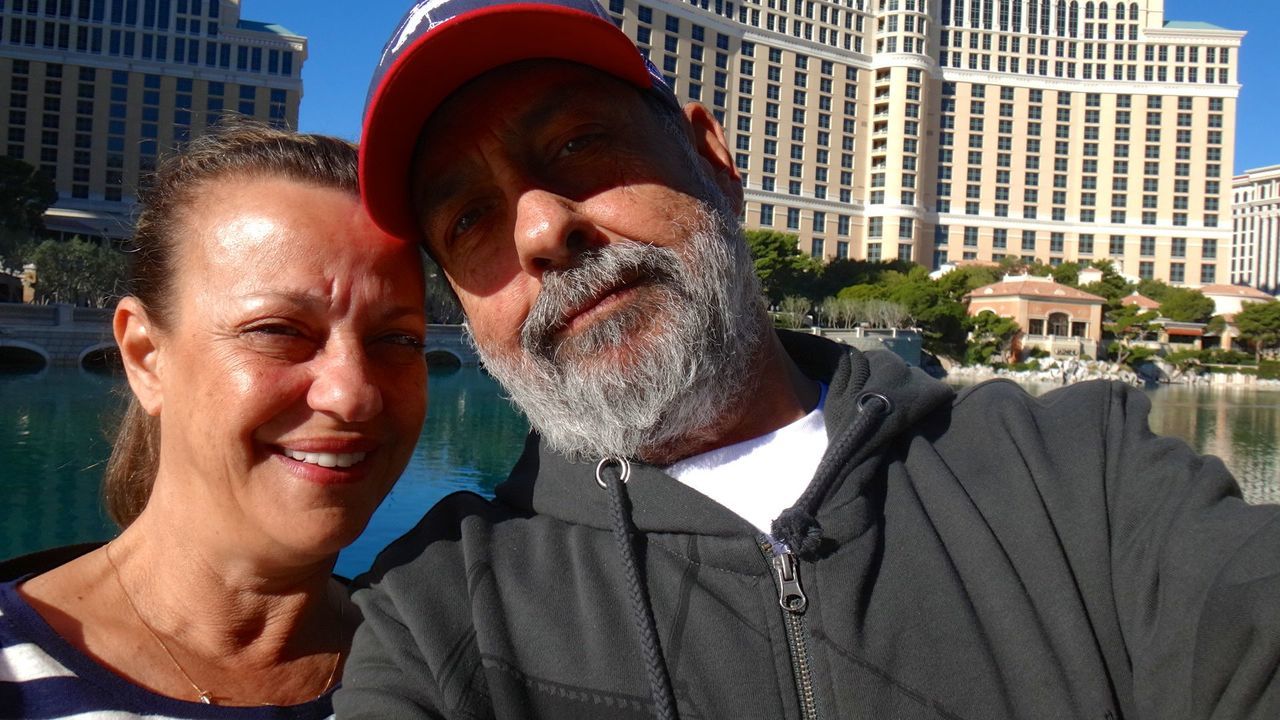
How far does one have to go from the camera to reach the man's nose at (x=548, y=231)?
129cm

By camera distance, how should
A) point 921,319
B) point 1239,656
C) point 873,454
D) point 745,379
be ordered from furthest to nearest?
point 921,319, point 745,379, point 873,454, point 1239,656

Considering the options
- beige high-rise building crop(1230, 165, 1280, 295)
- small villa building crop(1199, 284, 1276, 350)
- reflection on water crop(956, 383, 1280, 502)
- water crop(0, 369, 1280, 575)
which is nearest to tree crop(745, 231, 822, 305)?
reflection on water crop(956, 383, 1280, 502)

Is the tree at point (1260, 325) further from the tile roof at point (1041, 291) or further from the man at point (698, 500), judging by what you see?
the man at point (698, 500)

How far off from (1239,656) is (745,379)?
29.3 inches

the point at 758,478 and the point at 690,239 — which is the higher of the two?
the point at 690,239

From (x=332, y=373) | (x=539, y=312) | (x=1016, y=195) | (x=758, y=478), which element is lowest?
(x=758, y=478)

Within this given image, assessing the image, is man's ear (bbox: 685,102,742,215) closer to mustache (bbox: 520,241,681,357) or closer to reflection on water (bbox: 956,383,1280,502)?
mustache (bbox: 520,241,681,357)

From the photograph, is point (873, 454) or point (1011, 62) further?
point (1011, 62)

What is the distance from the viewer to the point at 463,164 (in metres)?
1.41

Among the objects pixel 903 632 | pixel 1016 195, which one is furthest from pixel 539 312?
pixel 1016 195

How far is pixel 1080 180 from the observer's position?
6303 cm

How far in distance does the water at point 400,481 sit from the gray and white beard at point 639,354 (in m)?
1.28

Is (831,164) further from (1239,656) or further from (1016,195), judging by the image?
(1239,656)

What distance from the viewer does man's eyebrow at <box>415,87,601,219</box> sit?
1.38m
